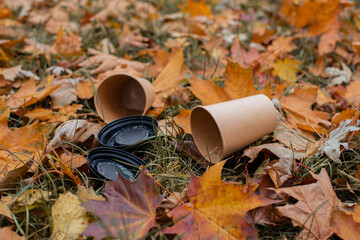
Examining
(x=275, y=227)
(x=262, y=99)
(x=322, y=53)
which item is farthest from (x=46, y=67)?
(x=322, y=53)

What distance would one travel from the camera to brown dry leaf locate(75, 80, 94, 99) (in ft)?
6.10

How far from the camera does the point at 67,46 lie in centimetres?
237

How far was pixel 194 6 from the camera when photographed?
10.4 ft

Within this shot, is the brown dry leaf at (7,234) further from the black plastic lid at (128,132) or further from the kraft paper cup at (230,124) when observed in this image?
the kraft paper cup at (230,124)

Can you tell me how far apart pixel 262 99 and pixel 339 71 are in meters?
1.15

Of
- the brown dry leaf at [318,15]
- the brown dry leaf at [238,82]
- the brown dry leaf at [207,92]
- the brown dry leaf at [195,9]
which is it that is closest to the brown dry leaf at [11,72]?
the brown dry leaf at [207,92]

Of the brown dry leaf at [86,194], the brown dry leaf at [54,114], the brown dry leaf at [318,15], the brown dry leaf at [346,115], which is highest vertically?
the brown dry leaf at [318,15]

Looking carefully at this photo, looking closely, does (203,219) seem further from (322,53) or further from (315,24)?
(315,24)

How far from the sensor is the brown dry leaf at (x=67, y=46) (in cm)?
233

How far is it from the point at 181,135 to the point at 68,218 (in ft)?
2.25

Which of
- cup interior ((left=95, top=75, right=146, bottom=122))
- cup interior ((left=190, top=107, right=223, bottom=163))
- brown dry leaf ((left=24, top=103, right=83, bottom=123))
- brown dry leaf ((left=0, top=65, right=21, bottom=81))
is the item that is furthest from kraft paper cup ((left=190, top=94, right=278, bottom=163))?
brown dry leaf ((left=0, top=65, right=21, bottom=81))

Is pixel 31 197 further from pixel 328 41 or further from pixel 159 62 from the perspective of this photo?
pixel 328 41

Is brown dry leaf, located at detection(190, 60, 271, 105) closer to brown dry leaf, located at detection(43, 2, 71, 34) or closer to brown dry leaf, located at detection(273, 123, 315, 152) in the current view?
brown dry leaf, located at detection(273, 123, 315, 152)

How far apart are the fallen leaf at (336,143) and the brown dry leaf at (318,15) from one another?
4.52 feet
